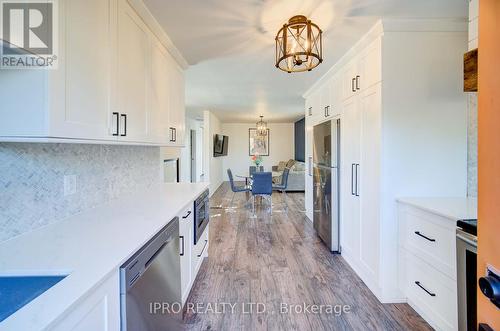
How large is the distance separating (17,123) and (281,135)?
9970 mm

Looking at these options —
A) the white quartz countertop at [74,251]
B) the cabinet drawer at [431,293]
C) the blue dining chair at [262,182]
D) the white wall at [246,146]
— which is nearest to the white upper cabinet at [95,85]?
the white quartz countertop at [74,251]

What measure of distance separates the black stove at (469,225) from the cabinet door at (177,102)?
250cm

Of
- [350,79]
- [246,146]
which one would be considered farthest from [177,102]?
[246,146]

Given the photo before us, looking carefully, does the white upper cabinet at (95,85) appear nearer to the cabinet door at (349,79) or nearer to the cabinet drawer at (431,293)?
the cabinet door at (349,79)

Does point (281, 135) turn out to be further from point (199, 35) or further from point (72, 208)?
point (72, 208)

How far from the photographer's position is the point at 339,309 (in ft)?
7.14

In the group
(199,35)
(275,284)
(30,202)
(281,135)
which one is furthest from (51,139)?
(281,135)

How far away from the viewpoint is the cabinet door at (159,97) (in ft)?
7.36

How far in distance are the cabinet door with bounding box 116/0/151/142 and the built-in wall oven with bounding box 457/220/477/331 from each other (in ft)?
6.82

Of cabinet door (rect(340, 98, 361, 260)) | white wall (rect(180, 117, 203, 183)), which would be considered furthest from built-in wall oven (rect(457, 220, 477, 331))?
white wall (rect(180, 117, 203, 183))

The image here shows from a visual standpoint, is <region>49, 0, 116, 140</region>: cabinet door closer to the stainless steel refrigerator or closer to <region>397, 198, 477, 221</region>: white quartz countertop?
<region>397, 198, 477, 221</region>: white quartz countertop

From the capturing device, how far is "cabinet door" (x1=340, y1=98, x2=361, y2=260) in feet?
9.18
